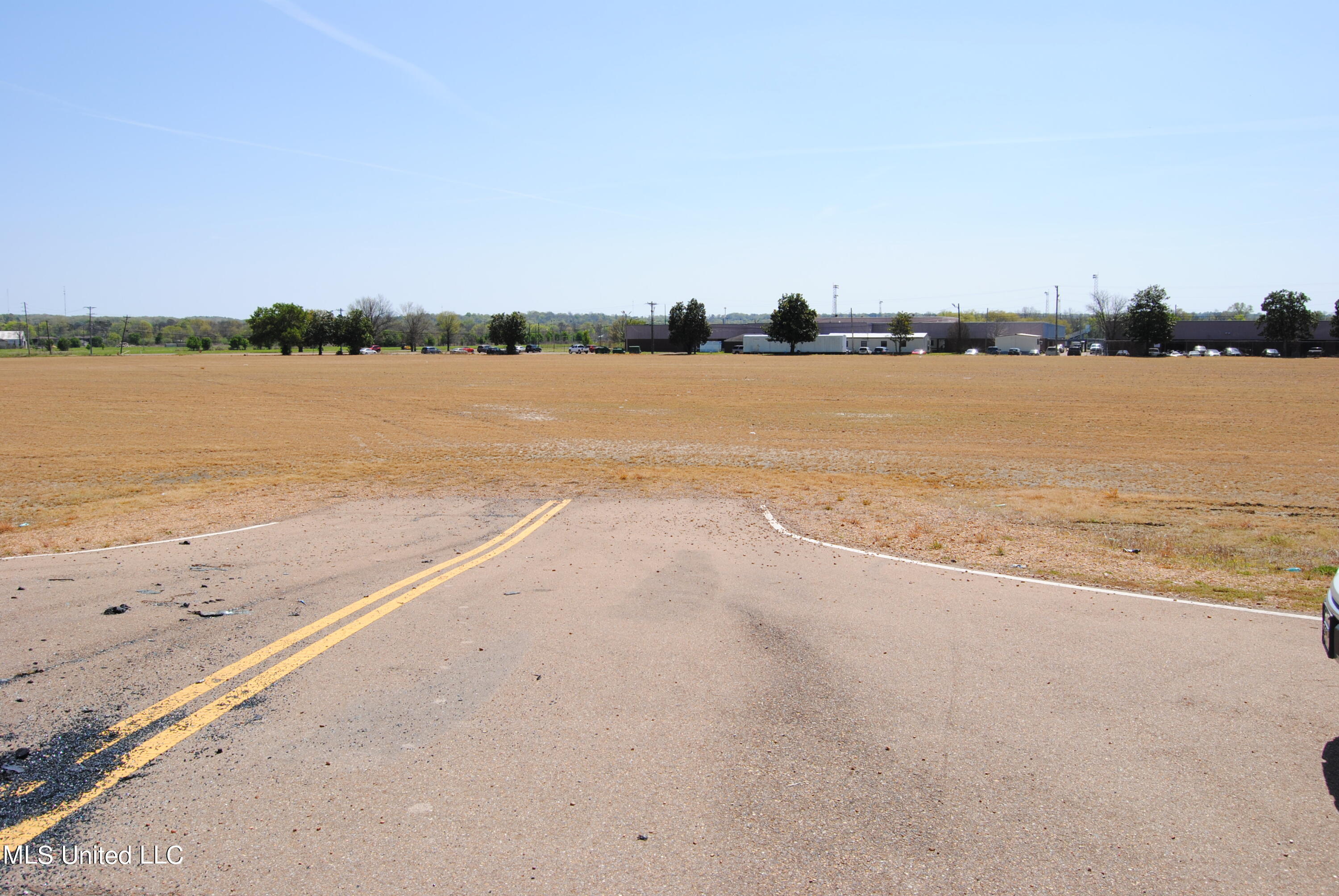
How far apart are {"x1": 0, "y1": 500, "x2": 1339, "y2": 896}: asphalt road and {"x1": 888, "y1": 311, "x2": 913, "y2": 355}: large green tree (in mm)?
138976

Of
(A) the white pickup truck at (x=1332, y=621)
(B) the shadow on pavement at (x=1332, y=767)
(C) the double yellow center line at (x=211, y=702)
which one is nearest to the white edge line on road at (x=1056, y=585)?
(A) the white pickup truck at (x=1332, y=621)

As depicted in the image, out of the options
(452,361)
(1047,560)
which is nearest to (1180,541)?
(1047,560)

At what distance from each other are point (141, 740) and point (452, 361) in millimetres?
98249

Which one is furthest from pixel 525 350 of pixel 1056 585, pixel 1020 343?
pixel 1056 585

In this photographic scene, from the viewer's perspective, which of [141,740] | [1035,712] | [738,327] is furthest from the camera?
[738,327]

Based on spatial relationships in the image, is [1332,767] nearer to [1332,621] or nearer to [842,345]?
[1332,621]

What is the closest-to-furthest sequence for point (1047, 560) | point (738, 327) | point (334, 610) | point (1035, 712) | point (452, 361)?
1. point (1035, 712)
2. point (334, 610)
3. point (1047, 560)
4. point (452, 361)
5. point (738, 327)

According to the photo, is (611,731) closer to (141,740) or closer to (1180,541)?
(141,740)

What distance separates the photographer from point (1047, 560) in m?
9.10

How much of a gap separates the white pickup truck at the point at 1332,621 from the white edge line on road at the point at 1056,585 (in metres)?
2.30

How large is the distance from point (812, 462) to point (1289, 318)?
134 meters

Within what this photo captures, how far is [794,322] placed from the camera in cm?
13812

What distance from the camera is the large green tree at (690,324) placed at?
151000 millimetres

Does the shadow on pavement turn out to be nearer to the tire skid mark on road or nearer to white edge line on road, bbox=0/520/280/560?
the tire skid mark on road
